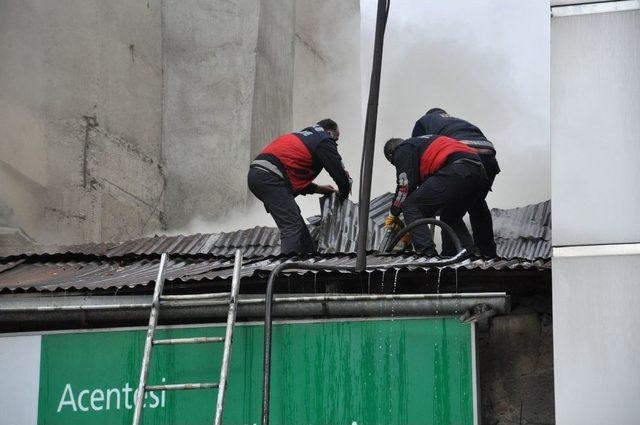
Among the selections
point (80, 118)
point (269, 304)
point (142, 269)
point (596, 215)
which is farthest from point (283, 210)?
point (596, 215)

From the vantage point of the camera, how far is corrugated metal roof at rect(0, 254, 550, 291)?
759cm

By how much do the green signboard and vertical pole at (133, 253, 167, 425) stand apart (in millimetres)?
230

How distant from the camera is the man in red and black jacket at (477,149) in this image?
404 inches

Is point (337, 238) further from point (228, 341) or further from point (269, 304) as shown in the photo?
point (228, 341)

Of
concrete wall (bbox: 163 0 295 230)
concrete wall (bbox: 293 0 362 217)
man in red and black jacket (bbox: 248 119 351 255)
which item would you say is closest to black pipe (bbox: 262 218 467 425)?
man in red and black jacket (bbox: 248 119 351 255)

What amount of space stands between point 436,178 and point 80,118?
4973 mm

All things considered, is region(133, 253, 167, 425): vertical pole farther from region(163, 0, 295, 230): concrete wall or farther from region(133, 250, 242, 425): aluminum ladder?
region(163, 0, 295, 230): concrete wall

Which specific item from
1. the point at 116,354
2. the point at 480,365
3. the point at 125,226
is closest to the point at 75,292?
the point at 116,354

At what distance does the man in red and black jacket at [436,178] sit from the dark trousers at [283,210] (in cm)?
74

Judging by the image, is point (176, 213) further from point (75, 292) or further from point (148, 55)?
point (75, 292)

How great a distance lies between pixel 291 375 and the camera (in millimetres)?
7305

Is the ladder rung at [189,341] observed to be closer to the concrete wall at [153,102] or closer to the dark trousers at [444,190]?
the dark trousers at [444,190]

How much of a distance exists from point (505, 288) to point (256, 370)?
156 cm

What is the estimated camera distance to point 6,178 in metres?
12.4
